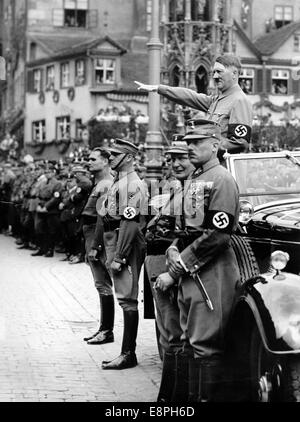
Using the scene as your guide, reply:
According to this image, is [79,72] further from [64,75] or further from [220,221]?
[220,221]

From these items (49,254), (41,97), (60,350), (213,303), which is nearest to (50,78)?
(41,97)

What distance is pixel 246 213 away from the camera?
22.3 feet

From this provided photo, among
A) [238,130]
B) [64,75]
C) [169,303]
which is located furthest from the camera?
[64,75]

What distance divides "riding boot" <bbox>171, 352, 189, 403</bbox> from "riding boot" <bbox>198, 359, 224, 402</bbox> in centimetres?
65

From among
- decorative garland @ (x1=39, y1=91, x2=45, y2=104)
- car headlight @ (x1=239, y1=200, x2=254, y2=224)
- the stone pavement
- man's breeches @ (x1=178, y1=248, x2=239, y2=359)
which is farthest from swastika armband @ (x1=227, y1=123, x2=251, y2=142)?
decorative garland @ (x1=39, y1=91, x2=45, y2=104)

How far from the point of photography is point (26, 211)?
21984mm

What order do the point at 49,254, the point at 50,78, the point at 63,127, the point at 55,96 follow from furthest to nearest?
1. the point at 50,78
2. the point at 55,96
3. the point at 63,127
4. the point at 49,254

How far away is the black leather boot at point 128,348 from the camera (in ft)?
26.5

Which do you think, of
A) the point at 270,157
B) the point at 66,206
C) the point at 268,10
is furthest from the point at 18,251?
the point at 268,10

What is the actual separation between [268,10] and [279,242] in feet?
159

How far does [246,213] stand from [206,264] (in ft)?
3.53

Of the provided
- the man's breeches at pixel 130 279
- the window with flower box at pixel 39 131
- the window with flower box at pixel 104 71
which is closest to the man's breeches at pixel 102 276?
the man's breeches at pixel 130 279

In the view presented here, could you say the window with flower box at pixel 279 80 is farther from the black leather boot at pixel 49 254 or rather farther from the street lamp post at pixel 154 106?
the street lamp post at pixel 154 106
